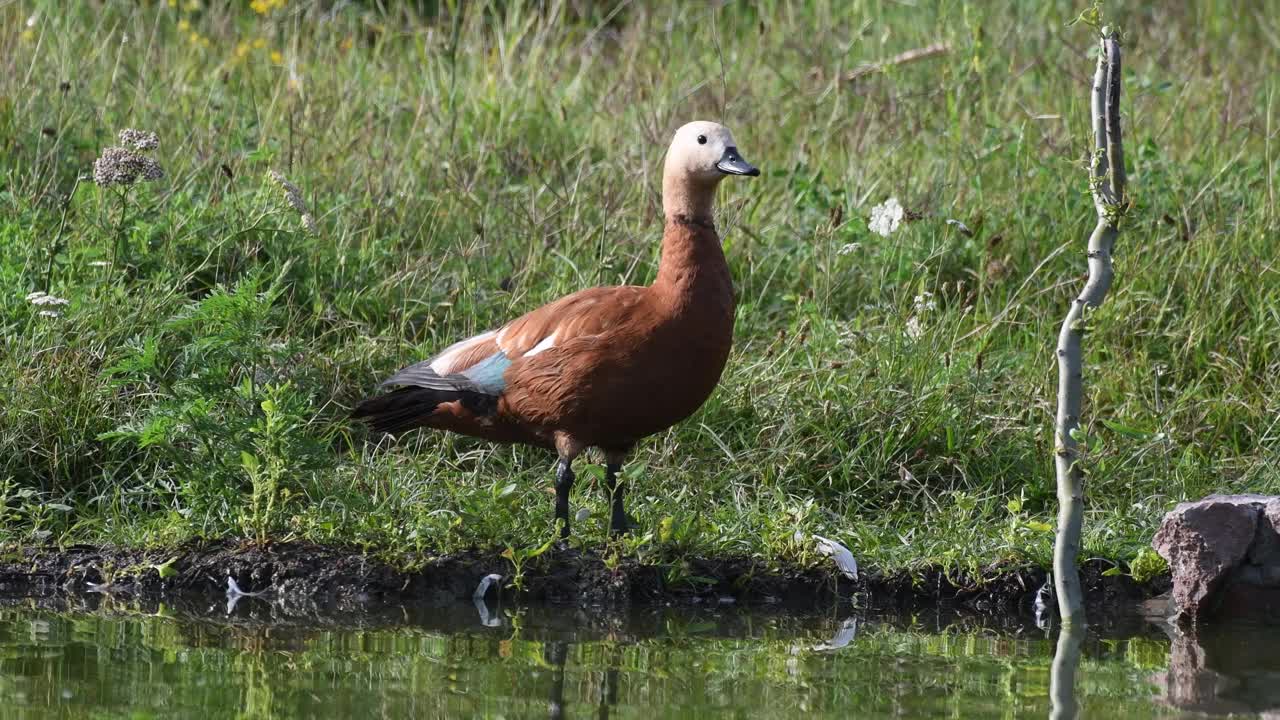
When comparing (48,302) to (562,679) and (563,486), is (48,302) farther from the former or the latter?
(562,679)

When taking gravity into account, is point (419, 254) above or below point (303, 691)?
above

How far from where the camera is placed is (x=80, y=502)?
5195 mm

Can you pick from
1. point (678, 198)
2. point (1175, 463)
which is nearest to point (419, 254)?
point (678, 198)

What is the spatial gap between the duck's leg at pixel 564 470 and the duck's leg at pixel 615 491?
0.44 feet

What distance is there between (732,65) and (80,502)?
4366 mm

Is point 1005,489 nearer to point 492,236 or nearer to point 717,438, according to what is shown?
point 717,438

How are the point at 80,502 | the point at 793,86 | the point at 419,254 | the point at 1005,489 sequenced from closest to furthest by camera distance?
the point at 80,502, the point at 1005,489, the point at 419,254, the point at 793,86

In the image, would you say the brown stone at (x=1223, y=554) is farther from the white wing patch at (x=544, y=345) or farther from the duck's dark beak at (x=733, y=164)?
the white wing patch at (x=544, y=345)

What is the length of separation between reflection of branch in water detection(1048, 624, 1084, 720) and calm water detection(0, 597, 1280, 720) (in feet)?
0.09

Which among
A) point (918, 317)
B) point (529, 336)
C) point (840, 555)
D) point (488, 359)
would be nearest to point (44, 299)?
point (488, 359)

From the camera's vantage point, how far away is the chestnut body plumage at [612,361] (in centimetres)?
464

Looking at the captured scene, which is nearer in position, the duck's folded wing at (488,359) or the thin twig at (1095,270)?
the thin twig at (1095,270)

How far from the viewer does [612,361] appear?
15.3 feet

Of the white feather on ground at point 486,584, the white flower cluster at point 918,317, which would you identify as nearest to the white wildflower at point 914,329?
the white flower cluster at point 918,317
